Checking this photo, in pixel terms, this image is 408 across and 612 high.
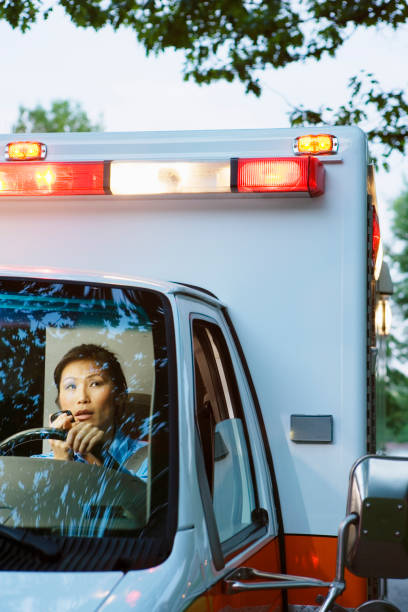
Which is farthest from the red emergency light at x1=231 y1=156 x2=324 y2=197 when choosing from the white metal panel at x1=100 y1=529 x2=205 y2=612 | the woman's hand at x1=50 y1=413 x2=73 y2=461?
the white metal panel at x1=100 y1=529 x2=205 y2=612

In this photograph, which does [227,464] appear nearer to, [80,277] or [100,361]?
[100,361]

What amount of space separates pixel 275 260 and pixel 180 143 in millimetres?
627

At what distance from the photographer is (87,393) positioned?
2623mm

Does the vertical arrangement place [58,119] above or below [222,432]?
above

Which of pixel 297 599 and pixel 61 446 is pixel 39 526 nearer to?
pixel 61 446

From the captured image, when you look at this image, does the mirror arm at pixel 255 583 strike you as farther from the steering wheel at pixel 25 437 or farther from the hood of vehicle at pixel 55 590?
the steering wheel at pixel 25 437

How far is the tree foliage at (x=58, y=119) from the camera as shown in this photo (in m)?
46.8

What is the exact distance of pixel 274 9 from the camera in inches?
419

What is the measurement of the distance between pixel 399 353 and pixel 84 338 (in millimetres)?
40385

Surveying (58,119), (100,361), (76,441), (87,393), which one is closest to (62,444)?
(76,441)

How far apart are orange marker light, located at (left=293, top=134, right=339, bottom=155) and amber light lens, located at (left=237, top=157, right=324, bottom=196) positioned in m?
0.07

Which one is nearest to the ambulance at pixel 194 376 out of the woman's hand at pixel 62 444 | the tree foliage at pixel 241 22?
the woman's hand at pixel 62 444

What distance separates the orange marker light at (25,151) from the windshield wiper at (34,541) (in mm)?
1987

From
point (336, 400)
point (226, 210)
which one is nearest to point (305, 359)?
point (336, 400)
